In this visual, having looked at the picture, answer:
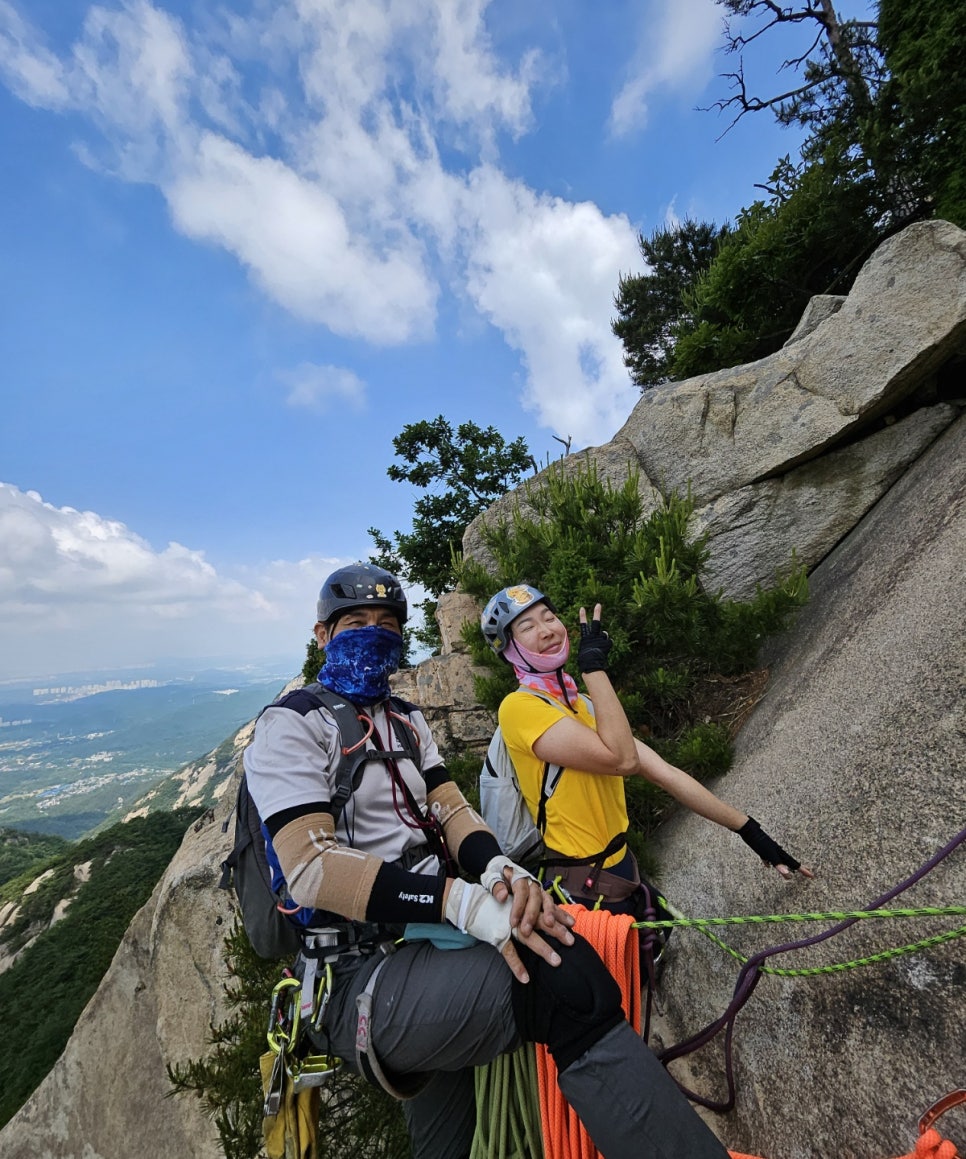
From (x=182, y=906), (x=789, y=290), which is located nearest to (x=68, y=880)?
(x=182, y=906)

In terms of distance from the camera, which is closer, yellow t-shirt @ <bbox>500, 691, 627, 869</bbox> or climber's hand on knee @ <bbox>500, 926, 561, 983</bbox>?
climber's hand on knee @ <bbox>500, 926, 561, 983</bbox>

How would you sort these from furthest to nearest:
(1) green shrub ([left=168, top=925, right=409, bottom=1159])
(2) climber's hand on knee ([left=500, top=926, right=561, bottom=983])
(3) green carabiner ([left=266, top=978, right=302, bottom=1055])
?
(1) green shrub ([left=168, top=925, right=409, bottom=1159]) → (3) green carabiner ([left=266, top=978, right=302, bottom=1055]) → (2) climber's hand on knee ([left=500, top=926, right=561, bottom=983])

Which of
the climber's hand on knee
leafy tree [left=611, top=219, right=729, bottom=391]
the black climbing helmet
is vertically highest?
leafy tree [left=611, top=219, right=729, bottom=391]

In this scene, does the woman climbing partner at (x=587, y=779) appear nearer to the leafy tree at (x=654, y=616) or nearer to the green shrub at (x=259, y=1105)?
the leafy tree at (x=654, y=616)

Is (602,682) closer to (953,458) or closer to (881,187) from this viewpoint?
(953,458)

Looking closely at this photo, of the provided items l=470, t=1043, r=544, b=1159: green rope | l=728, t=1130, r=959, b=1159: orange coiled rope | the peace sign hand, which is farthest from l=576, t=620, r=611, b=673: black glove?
l=728, t=1130, r=959, b=1159: orange coiled rope

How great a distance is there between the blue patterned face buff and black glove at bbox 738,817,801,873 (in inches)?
78.6

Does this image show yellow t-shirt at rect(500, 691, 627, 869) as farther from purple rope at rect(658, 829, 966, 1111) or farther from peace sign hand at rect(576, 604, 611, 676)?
purple rope at rect(658, 829, 966, 1111)

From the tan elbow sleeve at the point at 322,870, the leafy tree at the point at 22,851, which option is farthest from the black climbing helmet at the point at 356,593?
the leafy tree at the point at 22,851

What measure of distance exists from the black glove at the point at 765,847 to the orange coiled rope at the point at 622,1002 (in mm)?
920

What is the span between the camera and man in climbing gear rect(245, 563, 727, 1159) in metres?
1.69

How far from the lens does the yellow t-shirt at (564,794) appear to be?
8.85 ft

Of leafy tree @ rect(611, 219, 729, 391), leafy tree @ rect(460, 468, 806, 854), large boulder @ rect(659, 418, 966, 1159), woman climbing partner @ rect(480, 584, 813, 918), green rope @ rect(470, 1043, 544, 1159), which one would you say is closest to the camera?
large boulder @ rect(659, 418, 966, 1159)

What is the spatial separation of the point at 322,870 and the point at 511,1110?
4.83ft
